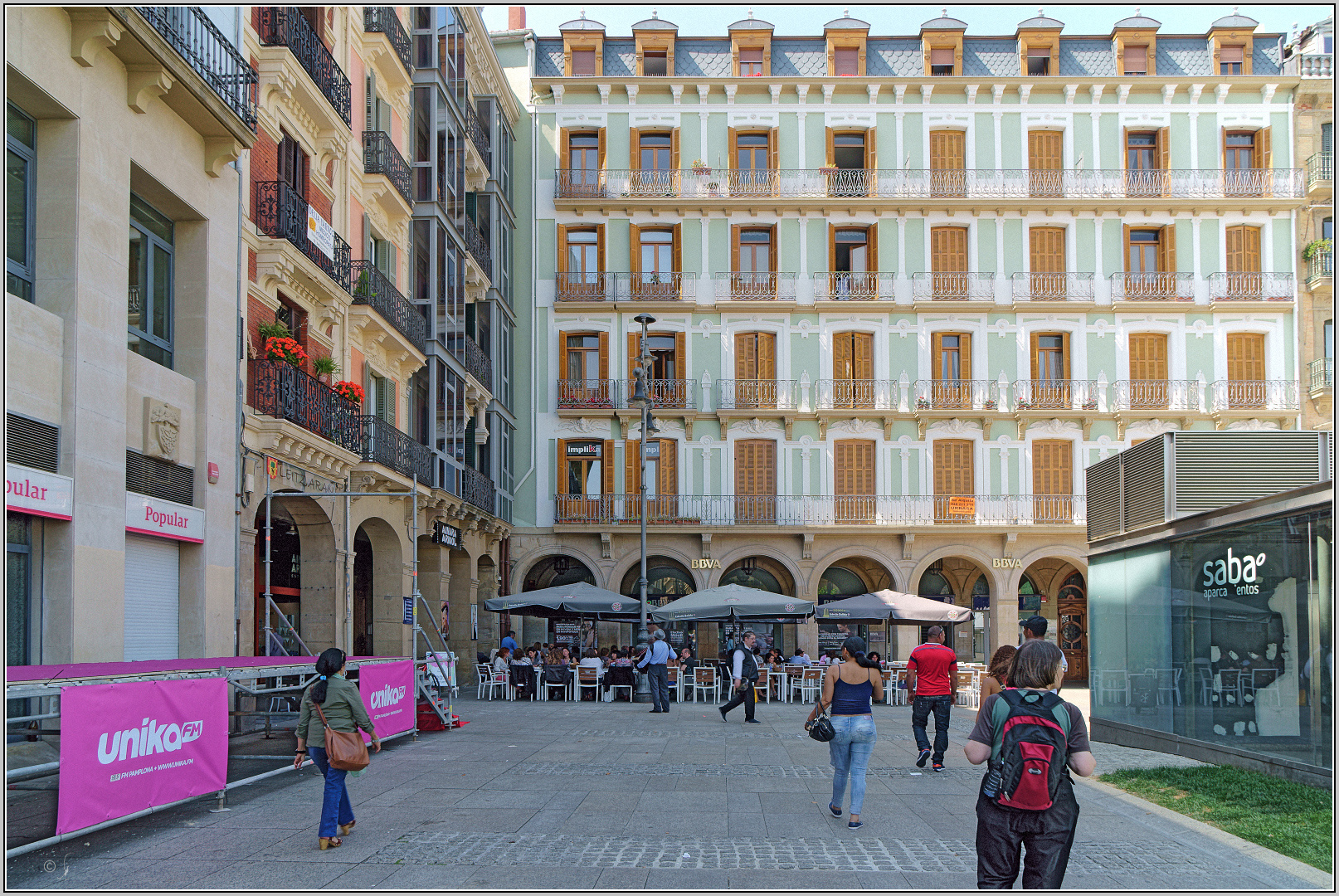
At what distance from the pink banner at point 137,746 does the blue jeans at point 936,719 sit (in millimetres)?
7601

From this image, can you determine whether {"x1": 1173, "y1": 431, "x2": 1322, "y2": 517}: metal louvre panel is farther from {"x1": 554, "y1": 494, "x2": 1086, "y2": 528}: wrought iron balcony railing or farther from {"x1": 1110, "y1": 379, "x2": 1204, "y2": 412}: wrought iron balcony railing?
{"x1": 1110, "y1": 379, "x2": 1204, "y2": 412}: wrought iron balcony railing

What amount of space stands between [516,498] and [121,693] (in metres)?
28.0

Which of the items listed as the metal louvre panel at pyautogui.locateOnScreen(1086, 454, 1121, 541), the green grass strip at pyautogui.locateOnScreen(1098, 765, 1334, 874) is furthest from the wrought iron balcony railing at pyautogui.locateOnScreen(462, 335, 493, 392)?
the green grass strip at pyautogui.locateOnScreen(1098, 765, 1334, 874)

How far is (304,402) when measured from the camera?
63.2 feet

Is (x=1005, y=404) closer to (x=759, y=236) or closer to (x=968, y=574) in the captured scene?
(x=968, y=574)

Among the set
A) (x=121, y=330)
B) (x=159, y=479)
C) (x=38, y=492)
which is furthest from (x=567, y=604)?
(x=38, y=492)

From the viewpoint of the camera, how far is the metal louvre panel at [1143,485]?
15930mm

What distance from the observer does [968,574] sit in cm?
3784

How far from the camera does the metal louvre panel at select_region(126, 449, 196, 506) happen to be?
1410 centimetres

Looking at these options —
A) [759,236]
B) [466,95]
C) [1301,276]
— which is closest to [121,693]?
[466,95]

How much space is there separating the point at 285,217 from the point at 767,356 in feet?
66.1

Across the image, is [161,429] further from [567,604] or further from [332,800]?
[567,604]

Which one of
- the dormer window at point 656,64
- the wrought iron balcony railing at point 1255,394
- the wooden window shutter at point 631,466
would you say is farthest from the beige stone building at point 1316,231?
the wooden window shutter at point 631,466

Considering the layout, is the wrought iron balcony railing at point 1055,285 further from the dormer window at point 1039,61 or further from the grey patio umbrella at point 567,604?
the grey patio umbrella at point 567,604
